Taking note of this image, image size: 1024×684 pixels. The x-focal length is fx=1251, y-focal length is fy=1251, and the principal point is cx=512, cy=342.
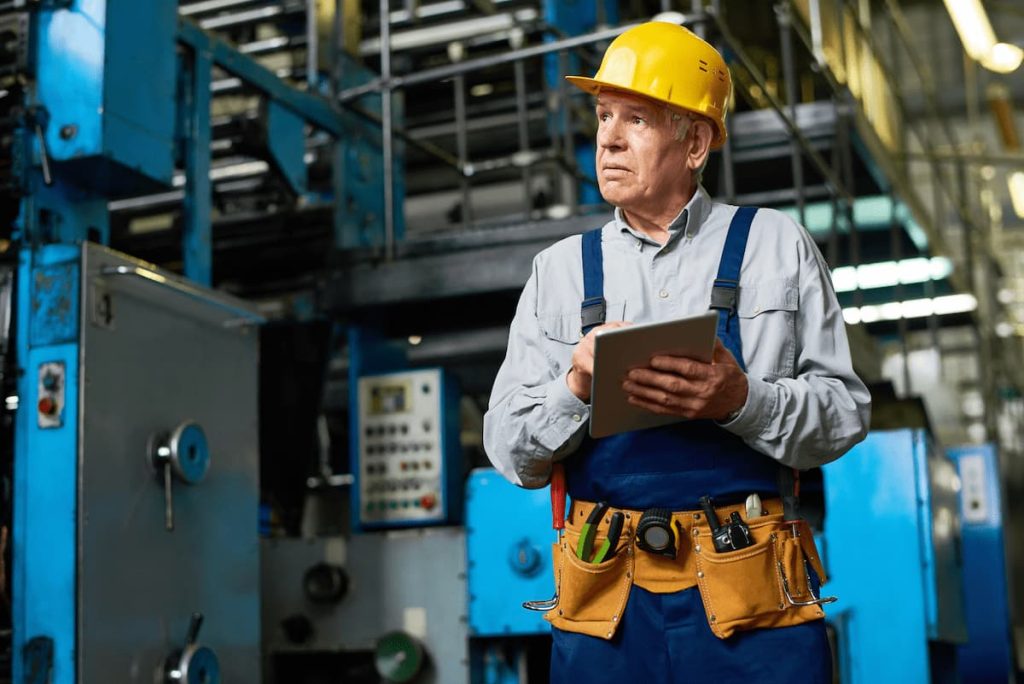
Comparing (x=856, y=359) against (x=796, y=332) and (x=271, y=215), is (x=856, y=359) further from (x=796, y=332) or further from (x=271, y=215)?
(x=796, y=332)

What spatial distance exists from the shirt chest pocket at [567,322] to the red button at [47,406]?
1854 millimetres

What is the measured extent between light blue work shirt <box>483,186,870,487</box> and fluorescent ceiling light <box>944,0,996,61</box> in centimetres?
548

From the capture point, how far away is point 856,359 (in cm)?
502

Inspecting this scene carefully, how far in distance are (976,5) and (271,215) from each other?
165 inches

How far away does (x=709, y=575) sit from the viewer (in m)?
1.98

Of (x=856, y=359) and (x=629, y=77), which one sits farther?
(x=856, y=359)


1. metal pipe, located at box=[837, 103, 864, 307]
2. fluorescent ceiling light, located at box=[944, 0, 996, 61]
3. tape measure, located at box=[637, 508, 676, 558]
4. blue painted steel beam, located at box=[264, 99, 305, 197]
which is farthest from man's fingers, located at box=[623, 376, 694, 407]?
fluorescent ceiling light, located at box=[944, 0, 996, 61]

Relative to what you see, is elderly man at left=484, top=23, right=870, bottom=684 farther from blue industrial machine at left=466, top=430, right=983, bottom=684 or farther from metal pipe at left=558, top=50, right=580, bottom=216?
metal pipe at left=558, top=50, right=580, bottom=216

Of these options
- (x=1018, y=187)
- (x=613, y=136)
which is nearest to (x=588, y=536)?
(x=613, y=136)

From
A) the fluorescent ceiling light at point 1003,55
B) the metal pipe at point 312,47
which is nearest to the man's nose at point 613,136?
the metal pipe at point 312,47

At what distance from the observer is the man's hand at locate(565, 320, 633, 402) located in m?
1.89

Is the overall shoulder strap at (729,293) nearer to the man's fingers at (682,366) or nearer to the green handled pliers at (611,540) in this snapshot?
the man's fingers at (682,366)

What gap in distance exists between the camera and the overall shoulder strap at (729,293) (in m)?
2.04

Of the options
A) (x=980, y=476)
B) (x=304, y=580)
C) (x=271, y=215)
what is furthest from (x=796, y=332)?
(x=980, y=476)
